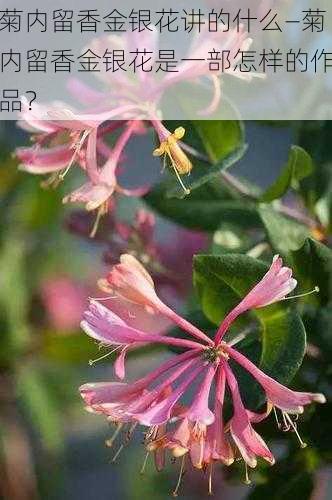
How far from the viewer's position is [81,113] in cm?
63

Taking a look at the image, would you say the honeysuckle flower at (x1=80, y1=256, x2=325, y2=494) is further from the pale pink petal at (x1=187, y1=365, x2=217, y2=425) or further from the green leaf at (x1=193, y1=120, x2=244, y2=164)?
the green leaf at (x1=193, y1=120, x2=244, y2=164)

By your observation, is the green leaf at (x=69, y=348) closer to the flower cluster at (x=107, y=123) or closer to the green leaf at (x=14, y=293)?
the green leaf at (x=14, y=293)

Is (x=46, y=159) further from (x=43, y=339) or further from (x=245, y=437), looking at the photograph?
(x=43, y=339)

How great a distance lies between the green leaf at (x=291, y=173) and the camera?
0.63 m

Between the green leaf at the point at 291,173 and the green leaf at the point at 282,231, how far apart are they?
13 millimetres

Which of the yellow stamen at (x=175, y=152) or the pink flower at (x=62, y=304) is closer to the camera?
the yellow stamen at (x=175, y=152)

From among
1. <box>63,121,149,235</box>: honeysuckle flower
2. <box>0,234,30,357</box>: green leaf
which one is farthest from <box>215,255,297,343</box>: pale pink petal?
<box>0,234,30,357</box>: green leaf

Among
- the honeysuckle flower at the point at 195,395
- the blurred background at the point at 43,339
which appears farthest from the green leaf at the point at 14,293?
the honeysuckle flower at the point at 195,395

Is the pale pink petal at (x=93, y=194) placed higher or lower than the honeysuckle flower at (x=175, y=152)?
lower

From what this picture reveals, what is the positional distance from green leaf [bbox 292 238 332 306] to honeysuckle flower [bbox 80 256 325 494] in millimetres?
64

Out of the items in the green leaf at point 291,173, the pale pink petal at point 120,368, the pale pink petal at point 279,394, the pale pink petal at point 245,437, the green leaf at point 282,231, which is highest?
the green leaf at point 291,173

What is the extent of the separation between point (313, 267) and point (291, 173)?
0.07 meters

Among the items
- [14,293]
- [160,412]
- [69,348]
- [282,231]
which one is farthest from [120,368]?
[14,293]

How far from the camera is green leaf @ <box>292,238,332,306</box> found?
0.59 metres
